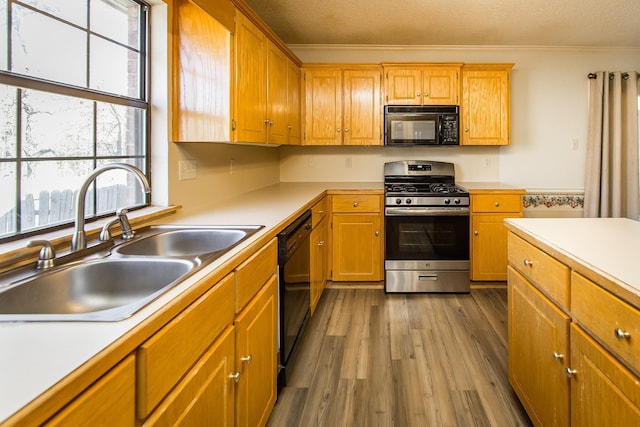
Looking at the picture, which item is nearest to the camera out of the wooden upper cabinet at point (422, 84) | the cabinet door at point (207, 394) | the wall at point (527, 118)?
the cabinet door at point (207, 394)

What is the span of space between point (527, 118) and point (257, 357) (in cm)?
390

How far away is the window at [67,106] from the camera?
4.62ft

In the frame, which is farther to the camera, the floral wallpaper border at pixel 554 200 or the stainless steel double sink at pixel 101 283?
the floral wallpaper border at pixel 554 200

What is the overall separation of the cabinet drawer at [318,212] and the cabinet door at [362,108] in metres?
0.82

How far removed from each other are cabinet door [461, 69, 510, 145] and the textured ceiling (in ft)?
1.24

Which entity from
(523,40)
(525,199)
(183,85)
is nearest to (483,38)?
(523,40)

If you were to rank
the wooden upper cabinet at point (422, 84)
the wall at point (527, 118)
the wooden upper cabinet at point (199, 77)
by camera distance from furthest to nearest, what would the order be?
the wall at point (527, 118) < the wooden upper cabinet at point (422, 84) < the wooden upper cabinet at point (199, 77)

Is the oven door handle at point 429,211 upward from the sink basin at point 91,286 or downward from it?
upward

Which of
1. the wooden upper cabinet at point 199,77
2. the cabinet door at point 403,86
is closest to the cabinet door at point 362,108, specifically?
the cabinet door at point 403,86

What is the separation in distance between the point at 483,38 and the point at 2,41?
383 centimetres

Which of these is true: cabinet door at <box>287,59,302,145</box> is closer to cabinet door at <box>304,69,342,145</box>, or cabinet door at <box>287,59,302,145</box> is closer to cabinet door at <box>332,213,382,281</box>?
cabinet door at <box>304,69,342,145</box>

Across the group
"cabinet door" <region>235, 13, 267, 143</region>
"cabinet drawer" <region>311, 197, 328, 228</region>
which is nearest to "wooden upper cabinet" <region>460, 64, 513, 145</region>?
"cabinet drawer" <region>311, 197, 328, 228</region>

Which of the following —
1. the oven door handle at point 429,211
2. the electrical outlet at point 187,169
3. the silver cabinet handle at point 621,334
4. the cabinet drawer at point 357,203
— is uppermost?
the electrical outlet at point 187,169

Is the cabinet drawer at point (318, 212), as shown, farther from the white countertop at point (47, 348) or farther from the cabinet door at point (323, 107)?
the white countertop at point (47, 348)
